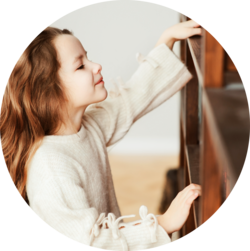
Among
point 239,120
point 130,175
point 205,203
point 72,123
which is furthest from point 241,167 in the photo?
point 130,175

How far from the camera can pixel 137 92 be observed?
83cm

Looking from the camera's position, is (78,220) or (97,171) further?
(97,171)

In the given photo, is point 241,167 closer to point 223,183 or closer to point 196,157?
point 223,183

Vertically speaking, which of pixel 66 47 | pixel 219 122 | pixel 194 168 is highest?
pixel 66 47

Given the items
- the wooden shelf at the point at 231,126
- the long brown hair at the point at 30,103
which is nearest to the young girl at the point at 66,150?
the long brown hair at the point at 30,103

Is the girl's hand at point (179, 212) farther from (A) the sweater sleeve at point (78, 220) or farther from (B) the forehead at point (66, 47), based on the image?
(B) the forehead at point (66, 47)

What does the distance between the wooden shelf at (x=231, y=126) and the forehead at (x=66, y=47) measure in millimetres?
330

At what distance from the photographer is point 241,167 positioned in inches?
10.9

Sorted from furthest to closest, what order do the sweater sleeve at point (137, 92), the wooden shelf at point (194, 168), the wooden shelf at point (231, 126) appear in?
the sweater sleeve at point (137, 92), the wooden shelf at point (194, 168), the wooden shelf at point (231, 126)

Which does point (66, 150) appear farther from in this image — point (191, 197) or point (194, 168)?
point (194, 168)

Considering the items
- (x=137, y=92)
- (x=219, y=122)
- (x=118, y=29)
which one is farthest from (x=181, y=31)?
(x=219, y=122)

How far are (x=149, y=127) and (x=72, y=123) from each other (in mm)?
836

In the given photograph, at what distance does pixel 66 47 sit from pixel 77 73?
6cm

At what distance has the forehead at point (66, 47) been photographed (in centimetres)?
66
